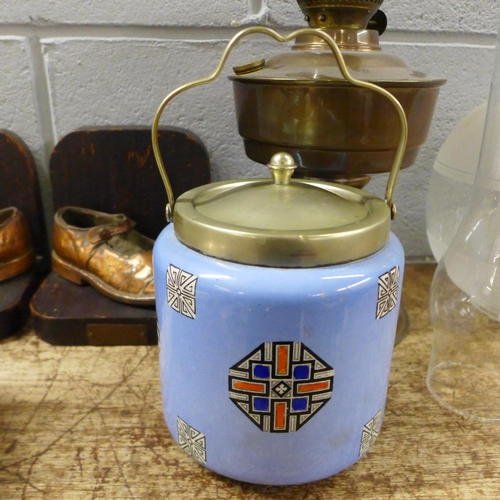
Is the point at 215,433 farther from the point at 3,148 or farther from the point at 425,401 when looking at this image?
the point at 3,148

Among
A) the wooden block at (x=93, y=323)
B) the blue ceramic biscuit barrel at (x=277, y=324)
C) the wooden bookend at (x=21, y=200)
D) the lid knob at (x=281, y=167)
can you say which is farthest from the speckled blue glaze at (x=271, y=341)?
the wooden bookend at (x=21, y=200)

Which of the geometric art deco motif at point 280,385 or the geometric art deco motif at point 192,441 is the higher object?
the geometric art deco motif at point 280,385

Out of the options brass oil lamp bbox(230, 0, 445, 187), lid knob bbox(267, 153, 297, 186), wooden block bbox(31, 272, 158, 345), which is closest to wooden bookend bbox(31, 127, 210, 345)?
wooden block bbox(31, 272, 158, 345)

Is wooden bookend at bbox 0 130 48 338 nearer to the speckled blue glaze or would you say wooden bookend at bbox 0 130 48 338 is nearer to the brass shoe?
the brass shoe

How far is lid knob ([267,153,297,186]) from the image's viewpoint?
480 millimetres

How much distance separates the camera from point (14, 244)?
0.83 m

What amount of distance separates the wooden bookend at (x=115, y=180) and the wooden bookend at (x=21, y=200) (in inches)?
1.4

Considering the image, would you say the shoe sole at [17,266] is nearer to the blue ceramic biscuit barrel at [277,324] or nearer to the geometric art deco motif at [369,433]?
the blue ceramic biscuit barrel at [277,324]

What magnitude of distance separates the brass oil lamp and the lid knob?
0.13m

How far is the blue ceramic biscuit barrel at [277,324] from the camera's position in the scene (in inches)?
16.1

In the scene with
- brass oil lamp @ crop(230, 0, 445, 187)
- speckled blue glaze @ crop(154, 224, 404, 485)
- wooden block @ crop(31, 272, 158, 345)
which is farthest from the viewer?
wooden block @ crop(31, 272, 158, 345)

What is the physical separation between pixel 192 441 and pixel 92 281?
382 mm

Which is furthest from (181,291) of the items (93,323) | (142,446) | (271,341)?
(93,323)

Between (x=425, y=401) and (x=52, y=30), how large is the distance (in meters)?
0.80
